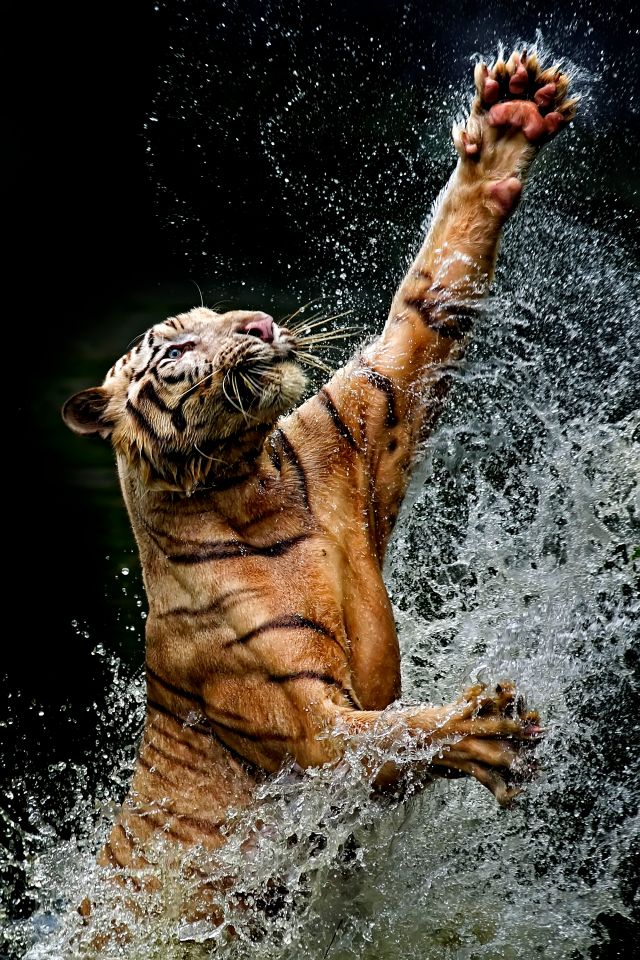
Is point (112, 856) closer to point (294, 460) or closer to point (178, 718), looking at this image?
point (178, 718)

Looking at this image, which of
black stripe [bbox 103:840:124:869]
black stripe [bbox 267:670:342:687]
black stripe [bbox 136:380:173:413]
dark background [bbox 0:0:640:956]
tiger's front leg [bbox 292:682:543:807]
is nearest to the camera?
tiger's front leg [bbox 292:682:543:807]

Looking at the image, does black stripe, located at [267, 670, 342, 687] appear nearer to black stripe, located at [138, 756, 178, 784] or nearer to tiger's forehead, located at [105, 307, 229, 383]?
black stripe, located at [138, 756, 178, 784]

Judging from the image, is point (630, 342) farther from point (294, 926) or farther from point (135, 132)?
point (135, 132)

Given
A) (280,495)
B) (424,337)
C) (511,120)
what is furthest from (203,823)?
(511,120)

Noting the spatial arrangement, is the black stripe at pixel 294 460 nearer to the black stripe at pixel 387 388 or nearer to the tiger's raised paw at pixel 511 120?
the black stripe at pixel 387 388

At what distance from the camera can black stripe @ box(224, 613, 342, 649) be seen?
225cm

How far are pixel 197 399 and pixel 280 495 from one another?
30cm

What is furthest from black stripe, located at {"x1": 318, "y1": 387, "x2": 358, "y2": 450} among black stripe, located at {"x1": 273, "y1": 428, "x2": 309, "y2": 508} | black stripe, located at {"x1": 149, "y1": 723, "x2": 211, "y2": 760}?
black stripe, located at {"x1": 149, "y1": 723, "x2": 211, "y2": 760}

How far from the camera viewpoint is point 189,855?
8.25 feet

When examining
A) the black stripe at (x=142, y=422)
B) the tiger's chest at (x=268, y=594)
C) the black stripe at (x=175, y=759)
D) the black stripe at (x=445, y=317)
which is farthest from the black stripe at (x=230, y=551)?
the black stripe at (x=445, y=317)

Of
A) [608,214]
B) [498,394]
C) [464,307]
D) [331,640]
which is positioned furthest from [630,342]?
[331,640]

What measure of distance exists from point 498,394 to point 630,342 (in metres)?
0.43

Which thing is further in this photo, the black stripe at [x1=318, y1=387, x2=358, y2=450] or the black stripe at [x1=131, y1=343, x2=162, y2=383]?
the black stripe at [x1=318, y1=387, x2=358, y2=450]

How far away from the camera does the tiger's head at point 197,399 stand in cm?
224
